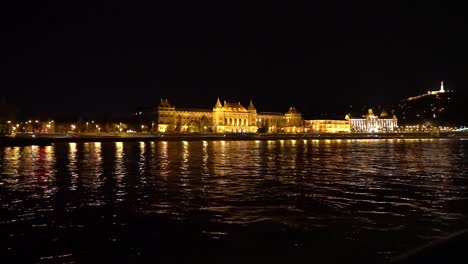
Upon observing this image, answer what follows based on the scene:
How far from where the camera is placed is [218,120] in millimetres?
173875

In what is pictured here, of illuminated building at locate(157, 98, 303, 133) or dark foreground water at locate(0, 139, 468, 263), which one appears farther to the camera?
illuminated building at locate(157, 98, 303, 133)

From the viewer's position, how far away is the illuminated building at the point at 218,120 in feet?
539

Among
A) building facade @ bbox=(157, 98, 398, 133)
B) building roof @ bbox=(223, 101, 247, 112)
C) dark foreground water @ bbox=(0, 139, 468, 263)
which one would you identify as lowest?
dark foreground water @ bbox=(0, 139, 468, 263)

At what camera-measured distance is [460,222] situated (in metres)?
12.5

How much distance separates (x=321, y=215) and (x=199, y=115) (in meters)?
162

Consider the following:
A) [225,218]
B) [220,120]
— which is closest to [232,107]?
[220,120]

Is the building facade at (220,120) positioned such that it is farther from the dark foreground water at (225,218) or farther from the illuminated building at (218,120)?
the dark foreground water at (225,218)

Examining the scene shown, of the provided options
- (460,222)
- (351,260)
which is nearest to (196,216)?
(351,260)

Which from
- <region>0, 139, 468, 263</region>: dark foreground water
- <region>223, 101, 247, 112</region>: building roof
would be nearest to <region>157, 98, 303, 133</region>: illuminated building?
<region>223, 101, 247, 112</region>: building roof

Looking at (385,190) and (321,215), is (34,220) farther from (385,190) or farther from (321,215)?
(385,190)

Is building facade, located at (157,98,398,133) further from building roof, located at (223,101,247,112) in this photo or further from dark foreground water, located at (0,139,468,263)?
dark foreground water, located at (0,139,468,263)

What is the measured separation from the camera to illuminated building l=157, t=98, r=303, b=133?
164 meters

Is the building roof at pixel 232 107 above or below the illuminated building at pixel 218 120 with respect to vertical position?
above

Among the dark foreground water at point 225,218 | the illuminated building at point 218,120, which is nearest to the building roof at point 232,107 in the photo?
the illuminated building at point 218,120
